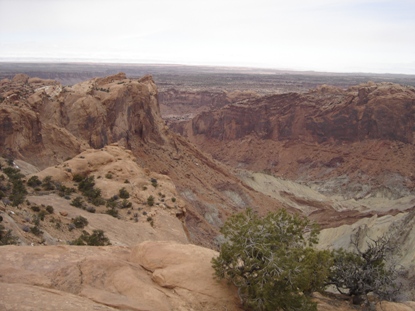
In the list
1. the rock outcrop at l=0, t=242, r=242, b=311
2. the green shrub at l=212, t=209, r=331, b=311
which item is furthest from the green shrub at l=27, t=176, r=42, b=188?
the green shrub at l=212, t=209, r=331, b=311

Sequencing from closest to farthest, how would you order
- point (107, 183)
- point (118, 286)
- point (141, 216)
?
1. point (118, 286)
2. point (141, 216)
3. point (107, 183)

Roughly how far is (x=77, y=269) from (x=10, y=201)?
9716mm

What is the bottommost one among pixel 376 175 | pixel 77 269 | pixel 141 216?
pixel 376 175

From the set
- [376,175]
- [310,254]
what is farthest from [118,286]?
[376,175]

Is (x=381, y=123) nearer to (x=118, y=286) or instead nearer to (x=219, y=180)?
(x=219, y=180)

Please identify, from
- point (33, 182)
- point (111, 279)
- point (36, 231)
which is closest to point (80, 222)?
point (36, 231)

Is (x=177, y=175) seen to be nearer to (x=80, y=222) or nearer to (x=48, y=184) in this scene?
(x=48, y=184)

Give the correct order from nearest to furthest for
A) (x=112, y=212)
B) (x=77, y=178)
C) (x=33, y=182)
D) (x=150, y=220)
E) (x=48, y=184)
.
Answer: (x=112, y=212) < (x=150, y=220) < (x=33, y=182) < (x=48, y=184) < (x=77, y=178)

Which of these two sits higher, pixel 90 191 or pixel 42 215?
pixel 42 215

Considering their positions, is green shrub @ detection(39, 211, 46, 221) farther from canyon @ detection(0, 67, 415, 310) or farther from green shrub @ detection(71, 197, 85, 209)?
green shrub @ detection(71, 197, 85, 209)

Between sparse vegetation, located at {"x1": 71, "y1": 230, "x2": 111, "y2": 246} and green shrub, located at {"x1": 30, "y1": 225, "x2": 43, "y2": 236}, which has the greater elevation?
Answer: green shrub, located at {"x1": 30, "y1": 225, "x2": 43, "y2": 236}

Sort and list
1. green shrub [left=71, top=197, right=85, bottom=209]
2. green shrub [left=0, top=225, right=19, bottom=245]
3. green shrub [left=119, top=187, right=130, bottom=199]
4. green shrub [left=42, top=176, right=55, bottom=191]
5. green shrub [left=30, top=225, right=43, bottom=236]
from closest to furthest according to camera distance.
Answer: green shrub [left=0, top=225, right=19, bottom=245]
green shrub [left=30, top=225, right=43, bottom=236]
green shrub [left=71, top=197, right=85, bottom=209]
green shrub [left=42, top=176, right=55, bottom=191]
green shrub [left=119, top=187, right=130, bottom=199]

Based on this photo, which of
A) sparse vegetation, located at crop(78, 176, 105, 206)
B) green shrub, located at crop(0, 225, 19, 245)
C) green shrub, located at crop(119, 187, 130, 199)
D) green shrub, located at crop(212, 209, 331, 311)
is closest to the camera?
green shrub, located at crop(212, 209, 331, 311)

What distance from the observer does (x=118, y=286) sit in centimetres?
972
